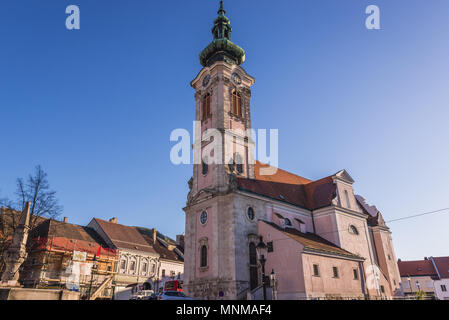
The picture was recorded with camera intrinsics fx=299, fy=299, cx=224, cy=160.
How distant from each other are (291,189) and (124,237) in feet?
83.9

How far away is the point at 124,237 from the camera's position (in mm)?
44156

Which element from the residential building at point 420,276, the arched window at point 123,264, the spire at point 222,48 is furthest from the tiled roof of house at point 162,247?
the residential building at point 420,276

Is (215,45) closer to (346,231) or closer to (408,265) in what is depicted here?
(346,231)

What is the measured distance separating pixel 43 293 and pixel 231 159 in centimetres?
2094

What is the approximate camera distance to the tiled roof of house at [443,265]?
50737mm

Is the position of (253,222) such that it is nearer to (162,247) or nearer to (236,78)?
(236,78)

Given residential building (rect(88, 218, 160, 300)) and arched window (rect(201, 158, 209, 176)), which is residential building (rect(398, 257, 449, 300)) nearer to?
arched window (rect(201, 158, 209, 176))

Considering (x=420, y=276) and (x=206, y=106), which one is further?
(x=420, y=276)

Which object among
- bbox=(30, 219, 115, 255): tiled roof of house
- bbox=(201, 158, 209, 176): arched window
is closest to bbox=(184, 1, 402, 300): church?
bbox=(201, 158, 209, 176): arched window

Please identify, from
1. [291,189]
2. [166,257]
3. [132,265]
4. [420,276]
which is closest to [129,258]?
[132,265]

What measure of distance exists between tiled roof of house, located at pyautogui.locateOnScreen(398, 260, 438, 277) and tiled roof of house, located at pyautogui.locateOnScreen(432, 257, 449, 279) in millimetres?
906

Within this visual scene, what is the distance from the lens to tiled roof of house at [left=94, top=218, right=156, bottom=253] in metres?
42.2

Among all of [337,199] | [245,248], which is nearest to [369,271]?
[337,199]
